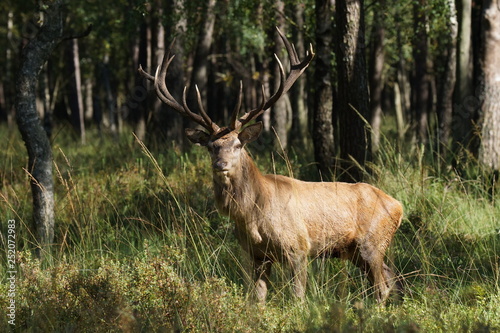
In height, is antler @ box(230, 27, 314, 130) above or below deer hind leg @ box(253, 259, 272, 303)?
above

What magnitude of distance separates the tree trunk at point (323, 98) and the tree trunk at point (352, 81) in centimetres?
71

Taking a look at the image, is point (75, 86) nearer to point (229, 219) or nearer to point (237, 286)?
point (229, 219)

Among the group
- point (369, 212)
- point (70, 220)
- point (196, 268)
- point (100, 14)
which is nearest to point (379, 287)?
point (369, 212)

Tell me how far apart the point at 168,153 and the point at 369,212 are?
17.4ft

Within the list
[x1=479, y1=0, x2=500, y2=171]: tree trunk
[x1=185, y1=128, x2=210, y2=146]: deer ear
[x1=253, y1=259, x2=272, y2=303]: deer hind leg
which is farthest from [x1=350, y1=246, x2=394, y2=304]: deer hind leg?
[x1=479, y1=0, x2=500, y2=171]: tree trunk

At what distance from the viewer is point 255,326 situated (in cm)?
442

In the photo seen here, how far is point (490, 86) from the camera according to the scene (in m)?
8.65

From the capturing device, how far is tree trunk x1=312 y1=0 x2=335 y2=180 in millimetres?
8828

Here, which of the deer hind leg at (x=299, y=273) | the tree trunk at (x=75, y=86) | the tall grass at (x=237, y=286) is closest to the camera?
the tall grass at (x=237, y=286)

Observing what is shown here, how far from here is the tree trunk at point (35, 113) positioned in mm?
6703

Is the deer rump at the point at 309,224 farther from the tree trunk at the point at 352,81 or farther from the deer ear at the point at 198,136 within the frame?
the tree trunk at the point at 352,81

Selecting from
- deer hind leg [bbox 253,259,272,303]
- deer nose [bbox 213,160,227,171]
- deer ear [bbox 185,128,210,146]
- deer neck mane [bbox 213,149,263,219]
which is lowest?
deer hind leg [bbox 253,259,272,303]

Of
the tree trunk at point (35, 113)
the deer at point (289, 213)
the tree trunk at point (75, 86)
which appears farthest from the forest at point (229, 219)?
the tree trunk at point (75, 86)

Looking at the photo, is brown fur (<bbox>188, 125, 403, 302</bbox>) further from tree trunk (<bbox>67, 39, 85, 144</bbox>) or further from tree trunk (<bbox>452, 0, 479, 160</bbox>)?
tree trunk (<bbox>67, 39, 85, 144</bbox>)
